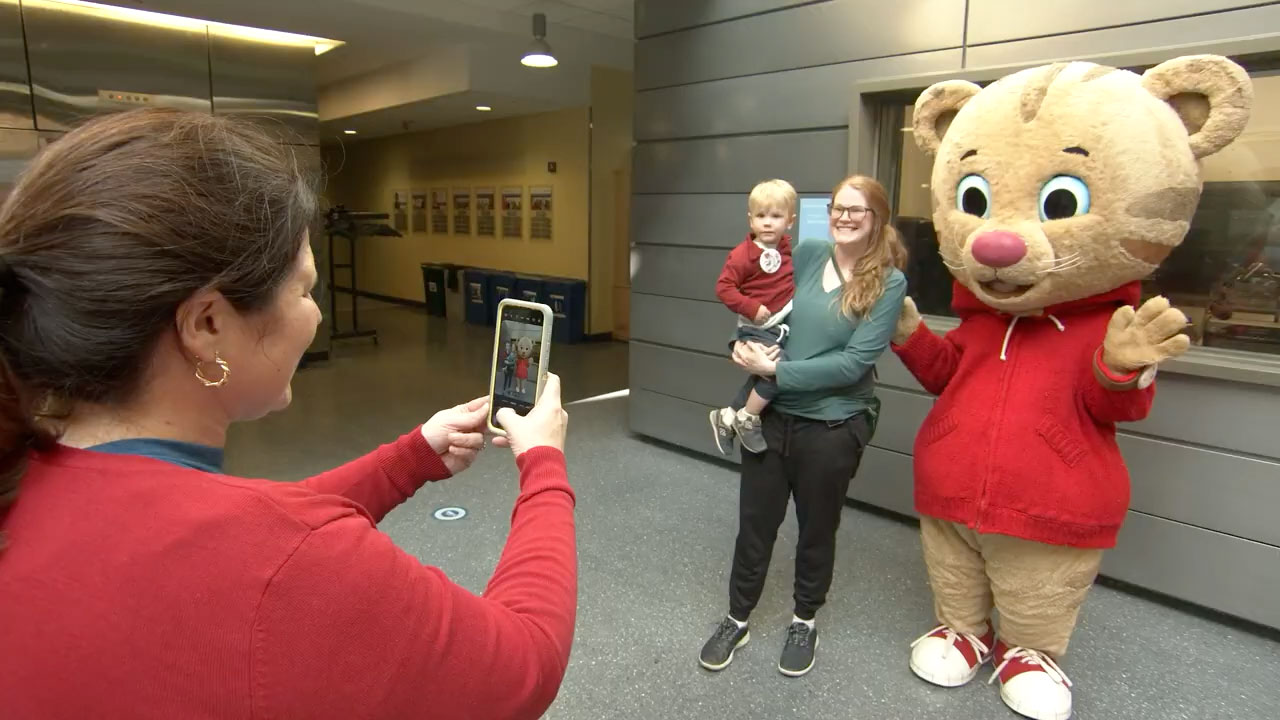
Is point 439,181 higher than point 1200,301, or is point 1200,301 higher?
point 439,181

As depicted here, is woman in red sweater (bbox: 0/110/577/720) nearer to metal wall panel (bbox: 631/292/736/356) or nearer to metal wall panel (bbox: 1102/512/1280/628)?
metal wall panel (bbox: 1102/512/1280/628)

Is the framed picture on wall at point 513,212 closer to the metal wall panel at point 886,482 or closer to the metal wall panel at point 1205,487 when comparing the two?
the metal wall panel at point 886,482

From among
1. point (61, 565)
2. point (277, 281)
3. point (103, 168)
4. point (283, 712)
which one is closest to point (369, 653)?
point (283, 712)

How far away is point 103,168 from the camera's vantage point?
26.4 inches

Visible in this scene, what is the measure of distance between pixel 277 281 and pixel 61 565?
1.04 ft

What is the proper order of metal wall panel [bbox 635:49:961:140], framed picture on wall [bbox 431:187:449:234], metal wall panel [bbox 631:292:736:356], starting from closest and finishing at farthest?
metal wall panel [bbox 635:49:961:140]
metal wall panel [bbox 631:292:736:356]
framed picture on wall [bbox 431:187:449:234]

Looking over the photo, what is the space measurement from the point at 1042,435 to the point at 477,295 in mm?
8341

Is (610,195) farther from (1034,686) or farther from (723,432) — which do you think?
(1034,686)

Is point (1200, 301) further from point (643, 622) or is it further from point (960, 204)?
point (643, 622)

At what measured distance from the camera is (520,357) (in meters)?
1.26

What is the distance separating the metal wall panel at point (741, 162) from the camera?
3.50 meters

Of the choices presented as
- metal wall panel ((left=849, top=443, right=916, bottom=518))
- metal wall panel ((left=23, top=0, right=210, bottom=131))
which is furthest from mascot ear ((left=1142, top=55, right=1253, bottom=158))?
metal wall panel ((left=23, top=0, right=210, bottom=131))

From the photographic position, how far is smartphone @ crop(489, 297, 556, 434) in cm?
121

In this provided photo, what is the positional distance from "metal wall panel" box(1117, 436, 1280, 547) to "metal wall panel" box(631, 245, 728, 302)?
2060mm
